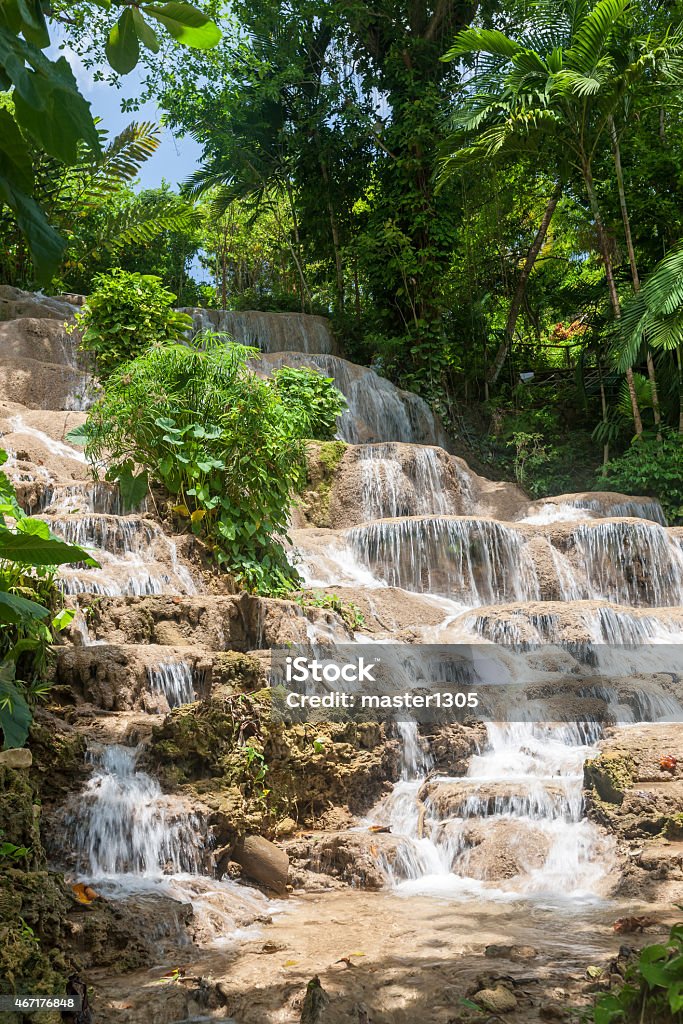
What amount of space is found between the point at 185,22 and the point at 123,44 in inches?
5.6

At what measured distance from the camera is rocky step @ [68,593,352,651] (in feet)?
20.0

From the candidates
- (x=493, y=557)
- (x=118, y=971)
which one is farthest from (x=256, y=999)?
(x=493, y=557)

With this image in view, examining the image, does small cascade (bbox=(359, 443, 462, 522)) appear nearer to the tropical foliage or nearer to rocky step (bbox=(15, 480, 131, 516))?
the tropical foliage

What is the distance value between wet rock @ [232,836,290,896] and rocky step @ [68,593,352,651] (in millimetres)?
1652

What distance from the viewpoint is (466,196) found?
15.1 m

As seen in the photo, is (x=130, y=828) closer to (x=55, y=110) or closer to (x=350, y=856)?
(x=350, y=856)

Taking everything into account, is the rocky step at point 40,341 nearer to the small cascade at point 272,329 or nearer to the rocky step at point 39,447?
the rocky step at point 39,447

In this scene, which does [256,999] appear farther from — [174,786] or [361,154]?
[361,154]

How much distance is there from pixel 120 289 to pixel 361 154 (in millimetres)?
9133

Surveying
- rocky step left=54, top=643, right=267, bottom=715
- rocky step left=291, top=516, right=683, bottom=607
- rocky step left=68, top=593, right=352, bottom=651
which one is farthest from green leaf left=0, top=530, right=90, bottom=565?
rocky step left=291, top=516, right=683, bottom=607

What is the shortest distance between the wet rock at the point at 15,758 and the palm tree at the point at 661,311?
407 inches

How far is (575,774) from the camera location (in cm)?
578

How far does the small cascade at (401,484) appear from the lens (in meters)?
11.9

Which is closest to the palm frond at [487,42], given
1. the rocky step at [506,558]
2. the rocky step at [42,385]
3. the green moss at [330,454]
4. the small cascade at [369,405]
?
the small cascade at [369,405]
